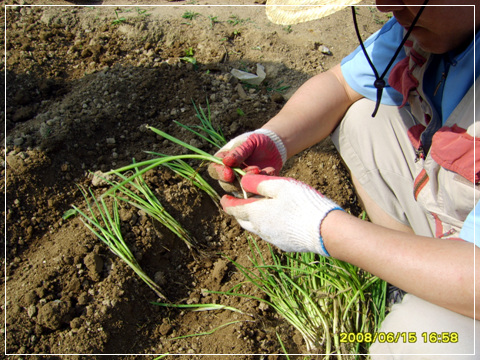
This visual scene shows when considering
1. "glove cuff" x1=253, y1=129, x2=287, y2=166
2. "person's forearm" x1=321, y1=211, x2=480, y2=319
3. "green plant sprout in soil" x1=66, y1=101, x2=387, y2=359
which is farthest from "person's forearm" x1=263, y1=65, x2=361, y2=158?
"person's forearm" x1=321, y1=211, x2=480, y2=319

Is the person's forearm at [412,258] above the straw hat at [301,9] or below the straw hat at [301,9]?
below

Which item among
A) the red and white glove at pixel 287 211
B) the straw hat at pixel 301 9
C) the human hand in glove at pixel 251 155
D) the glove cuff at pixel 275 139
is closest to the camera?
the straw hat at pixel 301 9

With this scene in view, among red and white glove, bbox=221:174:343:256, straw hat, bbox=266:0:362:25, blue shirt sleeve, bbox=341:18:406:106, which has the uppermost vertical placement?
straw hat, bbox=266:0:362:25

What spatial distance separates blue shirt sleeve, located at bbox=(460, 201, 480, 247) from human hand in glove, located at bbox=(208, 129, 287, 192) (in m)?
0.67

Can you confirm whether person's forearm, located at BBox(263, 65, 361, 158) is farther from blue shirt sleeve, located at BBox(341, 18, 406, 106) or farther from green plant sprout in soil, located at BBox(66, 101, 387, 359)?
green plant sprout in soil, located at BBox(66, 101, 387, 359)

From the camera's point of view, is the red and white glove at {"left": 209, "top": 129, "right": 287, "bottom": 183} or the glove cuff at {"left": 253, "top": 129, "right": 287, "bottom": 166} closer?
the red and white glove at {"left": 209, "top": 129, "right": 287, "bottom": 183}

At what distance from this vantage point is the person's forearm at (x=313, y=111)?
5.57 ft

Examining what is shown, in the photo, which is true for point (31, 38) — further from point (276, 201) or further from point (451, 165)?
point (451, 165)

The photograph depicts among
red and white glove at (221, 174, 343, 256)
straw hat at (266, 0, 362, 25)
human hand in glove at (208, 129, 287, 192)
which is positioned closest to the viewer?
straw hat at (266, 0, 362, 25)

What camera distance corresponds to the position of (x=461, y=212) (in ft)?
4.33

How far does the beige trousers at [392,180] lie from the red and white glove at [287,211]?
37 centimetres

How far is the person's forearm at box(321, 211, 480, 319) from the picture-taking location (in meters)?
1.08

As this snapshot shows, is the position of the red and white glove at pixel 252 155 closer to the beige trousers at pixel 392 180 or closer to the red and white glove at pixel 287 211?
the red and white glove at pixel 287 211

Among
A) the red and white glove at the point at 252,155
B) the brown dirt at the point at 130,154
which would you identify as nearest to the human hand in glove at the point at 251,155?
the red and white glove at the point at 252,155
